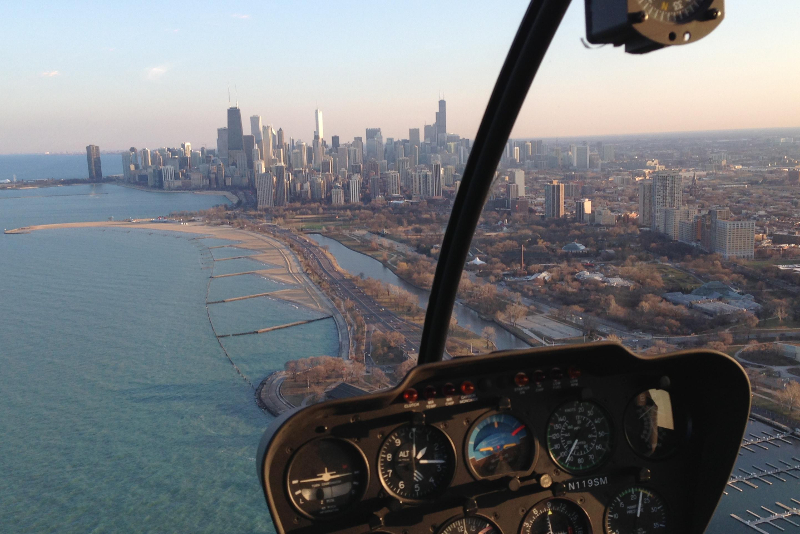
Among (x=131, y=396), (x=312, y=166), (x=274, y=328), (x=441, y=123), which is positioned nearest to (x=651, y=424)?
(x=441, y=123)

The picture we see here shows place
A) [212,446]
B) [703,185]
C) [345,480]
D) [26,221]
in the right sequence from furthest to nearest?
[26,221]
[212,446]
[703,185]
[345,480]

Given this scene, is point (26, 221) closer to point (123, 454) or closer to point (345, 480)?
point (123, 454)

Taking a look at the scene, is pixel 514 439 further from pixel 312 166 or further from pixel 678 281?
pixel 312 166

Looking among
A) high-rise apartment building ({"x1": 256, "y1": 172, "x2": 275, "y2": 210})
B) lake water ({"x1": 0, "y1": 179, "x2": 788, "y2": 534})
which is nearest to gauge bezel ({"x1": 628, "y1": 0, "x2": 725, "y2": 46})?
lake water ({"x1": 0, "y1": 179, "x2": 788, "y2": 534})

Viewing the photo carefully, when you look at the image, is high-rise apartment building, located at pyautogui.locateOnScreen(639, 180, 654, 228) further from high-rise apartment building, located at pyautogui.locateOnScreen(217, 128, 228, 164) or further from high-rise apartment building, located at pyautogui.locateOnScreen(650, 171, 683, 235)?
high-rise apartment building, located at pyautogui.locateOnScreen(217, 128, 228, 164)

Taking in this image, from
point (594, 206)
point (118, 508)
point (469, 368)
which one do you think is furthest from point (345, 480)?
point (118, 508)

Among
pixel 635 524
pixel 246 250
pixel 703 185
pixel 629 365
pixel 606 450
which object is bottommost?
pixel 246 250
